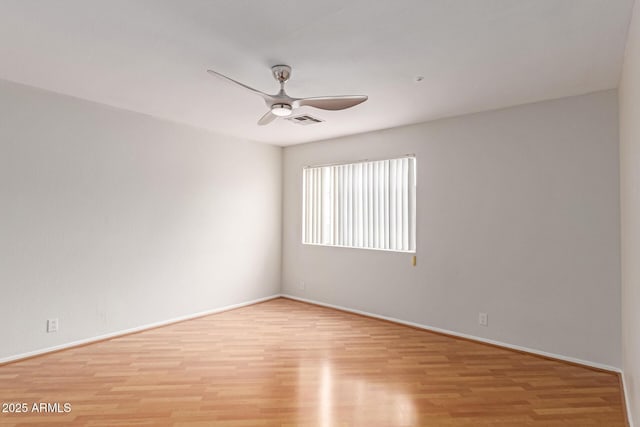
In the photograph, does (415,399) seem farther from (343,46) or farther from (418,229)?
(343,46)

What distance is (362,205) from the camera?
4863 mm

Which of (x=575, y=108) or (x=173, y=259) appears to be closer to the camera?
(x=575, y=108)

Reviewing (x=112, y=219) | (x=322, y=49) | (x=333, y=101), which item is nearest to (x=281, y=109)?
(x=333, y=101)

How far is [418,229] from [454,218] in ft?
1.50

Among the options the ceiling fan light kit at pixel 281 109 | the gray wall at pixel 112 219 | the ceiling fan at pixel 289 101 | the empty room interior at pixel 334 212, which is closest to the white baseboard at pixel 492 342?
the empty room interior at pixel 334 212

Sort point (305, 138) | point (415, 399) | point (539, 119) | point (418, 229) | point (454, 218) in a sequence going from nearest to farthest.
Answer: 1. point (415, 399)
2. point (539, 119)
3. point (454, 218)
4. point (418, 229)
5. point (305, 138)

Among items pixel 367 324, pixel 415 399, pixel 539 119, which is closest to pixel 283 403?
pixel 415 399

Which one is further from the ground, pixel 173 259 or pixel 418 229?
pixel 418 229

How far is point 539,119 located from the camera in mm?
3404

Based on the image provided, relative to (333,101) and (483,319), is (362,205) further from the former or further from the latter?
(333,101)

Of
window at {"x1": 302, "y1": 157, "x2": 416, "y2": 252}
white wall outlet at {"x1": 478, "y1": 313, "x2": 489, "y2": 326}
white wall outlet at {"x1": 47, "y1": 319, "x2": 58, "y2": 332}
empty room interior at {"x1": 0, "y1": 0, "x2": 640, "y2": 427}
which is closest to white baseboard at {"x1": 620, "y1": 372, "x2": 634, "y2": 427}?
empty room interior at {"x1": 0, "y1": 0, "x2": 640, "y2": 427}

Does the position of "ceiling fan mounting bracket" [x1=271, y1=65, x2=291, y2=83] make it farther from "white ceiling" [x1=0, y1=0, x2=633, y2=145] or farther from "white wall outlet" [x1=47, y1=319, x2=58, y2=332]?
"white wall outlet" [x1=47, y1=319, x2=58, y2=332]

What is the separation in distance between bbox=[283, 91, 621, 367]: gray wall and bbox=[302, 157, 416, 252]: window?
0.17 metres

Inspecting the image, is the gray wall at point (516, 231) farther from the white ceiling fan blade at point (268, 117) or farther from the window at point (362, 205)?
the white ceiling fan blade at point (268, 117)
